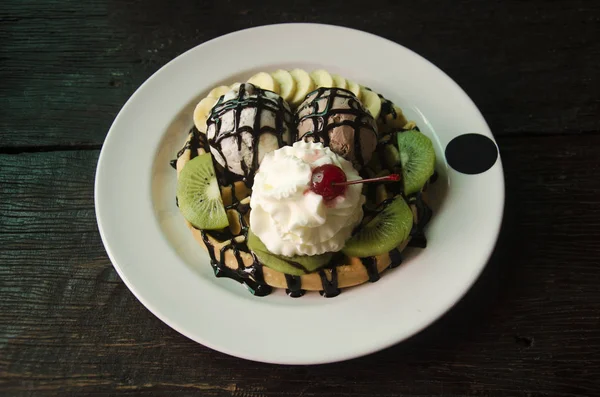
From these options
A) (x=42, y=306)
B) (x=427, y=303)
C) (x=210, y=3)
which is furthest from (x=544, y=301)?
(x=210, y=3)

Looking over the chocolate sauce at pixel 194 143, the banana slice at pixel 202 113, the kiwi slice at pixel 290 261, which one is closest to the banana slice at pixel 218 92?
the banana slice at pixel 202 113

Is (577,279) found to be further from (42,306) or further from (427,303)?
(42,306)

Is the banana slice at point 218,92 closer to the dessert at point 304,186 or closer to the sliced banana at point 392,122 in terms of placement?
the dessert at point 304,186

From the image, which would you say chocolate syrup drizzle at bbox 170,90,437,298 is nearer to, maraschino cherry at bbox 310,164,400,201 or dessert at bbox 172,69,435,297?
dessert at bbox 172,69,435,297

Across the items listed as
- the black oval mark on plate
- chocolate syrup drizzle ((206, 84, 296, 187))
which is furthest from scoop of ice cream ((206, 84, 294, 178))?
the black oval mark on plate

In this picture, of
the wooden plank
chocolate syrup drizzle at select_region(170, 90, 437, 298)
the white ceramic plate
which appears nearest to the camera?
the white ceramic plate

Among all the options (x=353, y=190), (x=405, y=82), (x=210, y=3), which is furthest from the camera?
(x=210, y=3)
